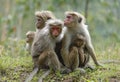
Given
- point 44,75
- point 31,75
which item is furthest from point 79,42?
point 31,75

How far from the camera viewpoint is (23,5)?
17.1 metres

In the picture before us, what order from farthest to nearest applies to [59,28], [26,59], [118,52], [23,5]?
1. [23,5]
2. [118,52]
3. [26,59]
4. [59,28]

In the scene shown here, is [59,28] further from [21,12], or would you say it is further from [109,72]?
[21,12]

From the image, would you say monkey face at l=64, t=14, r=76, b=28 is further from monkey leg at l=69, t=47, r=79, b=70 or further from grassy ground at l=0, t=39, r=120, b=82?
grassy ground at l=0, t=39, r=120, b=82

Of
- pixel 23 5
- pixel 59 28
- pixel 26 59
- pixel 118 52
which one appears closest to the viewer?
pixel 59 28

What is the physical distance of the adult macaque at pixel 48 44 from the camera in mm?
10008

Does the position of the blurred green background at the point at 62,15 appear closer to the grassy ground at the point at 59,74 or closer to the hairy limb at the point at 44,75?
the grassy ground at the point at 59,74

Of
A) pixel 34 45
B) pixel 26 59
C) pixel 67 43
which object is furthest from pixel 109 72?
pixel 26 59

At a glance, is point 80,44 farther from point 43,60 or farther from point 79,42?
point 43,60

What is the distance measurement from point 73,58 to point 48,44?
2.27 feet

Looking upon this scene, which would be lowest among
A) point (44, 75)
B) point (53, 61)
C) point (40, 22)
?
point (44, 75)

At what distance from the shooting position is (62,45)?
402 inches

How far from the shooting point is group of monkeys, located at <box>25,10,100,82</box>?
33.1 ft

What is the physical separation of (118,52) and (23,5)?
5.59 m
